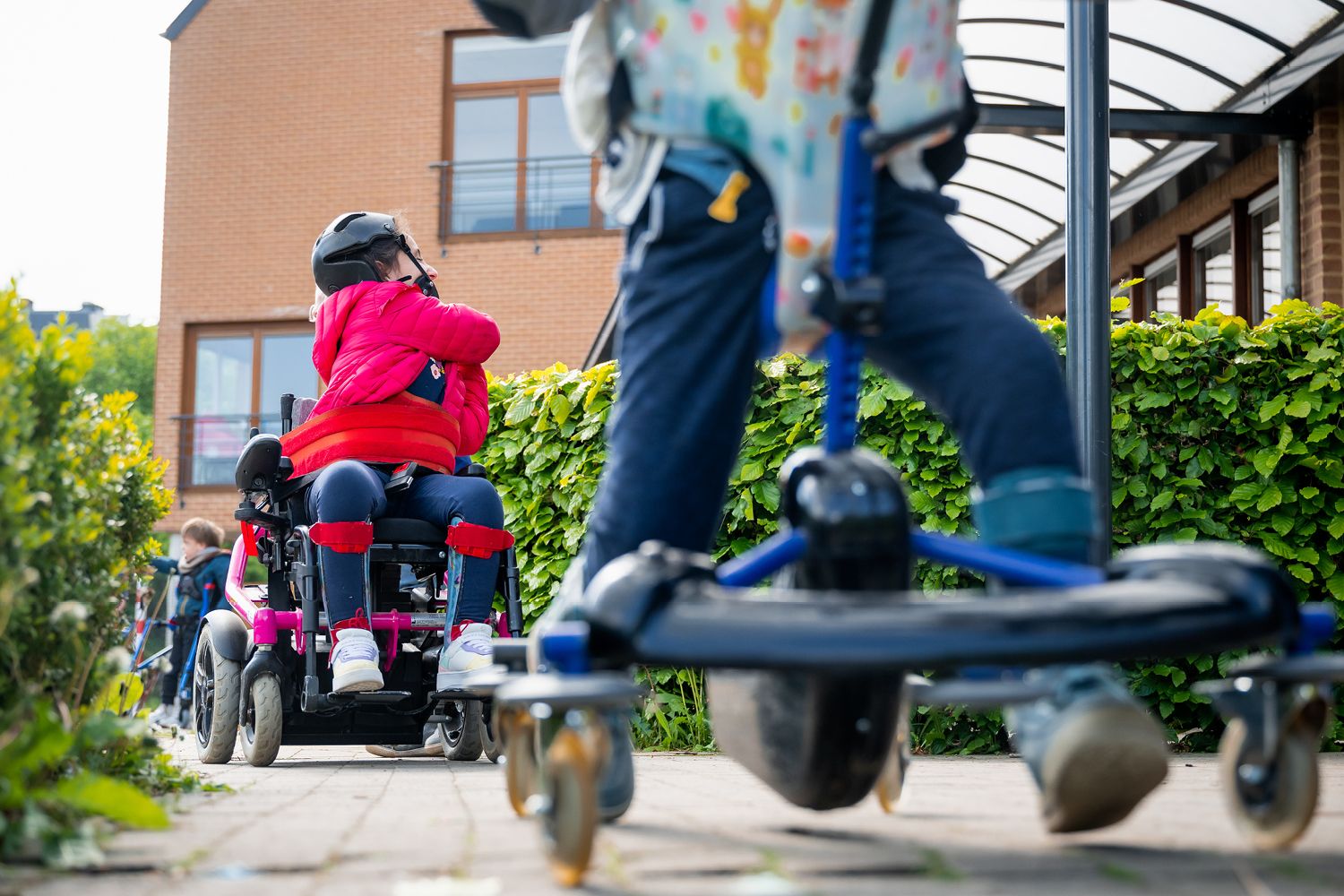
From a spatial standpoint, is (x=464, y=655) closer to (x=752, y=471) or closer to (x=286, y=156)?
(x=752, y=471)

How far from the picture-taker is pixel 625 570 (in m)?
1.83

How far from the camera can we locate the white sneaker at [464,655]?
468 cm

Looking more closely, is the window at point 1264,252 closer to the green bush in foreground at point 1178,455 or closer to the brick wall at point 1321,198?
the brick wall at point 1321,198

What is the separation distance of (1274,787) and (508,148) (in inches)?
767

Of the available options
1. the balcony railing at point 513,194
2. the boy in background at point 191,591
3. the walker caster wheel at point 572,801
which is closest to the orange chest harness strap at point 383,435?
the walker caster wheel at point 572,801

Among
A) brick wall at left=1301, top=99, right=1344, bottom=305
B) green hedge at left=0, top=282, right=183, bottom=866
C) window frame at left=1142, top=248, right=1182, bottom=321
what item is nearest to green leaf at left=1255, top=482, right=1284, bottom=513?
green hedge at left=0, top=282, right=183, bottom=866

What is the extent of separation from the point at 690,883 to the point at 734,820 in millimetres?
825

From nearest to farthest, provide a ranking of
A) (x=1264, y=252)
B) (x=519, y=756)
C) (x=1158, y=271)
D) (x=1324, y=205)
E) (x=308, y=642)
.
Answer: (x=519, y=756), (x=308, y=642), (x=1324, y=205), (x=1264, y=252), (x=1158, y=271)

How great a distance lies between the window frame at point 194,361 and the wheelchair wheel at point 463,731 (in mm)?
16051

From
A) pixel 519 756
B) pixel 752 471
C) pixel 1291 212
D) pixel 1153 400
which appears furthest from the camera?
pixel 1291 212

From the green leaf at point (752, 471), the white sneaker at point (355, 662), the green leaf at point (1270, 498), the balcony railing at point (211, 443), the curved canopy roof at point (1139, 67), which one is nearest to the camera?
the white sneaker at point (355, 662)

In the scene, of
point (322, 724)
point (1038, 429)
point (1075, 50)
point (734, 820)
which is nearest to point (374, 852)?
point (734, 820)

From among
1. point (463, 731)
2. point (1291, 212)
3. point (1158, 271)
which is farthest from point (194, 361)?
point (463, 731)

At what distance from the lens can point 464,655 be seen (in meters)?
4.70
